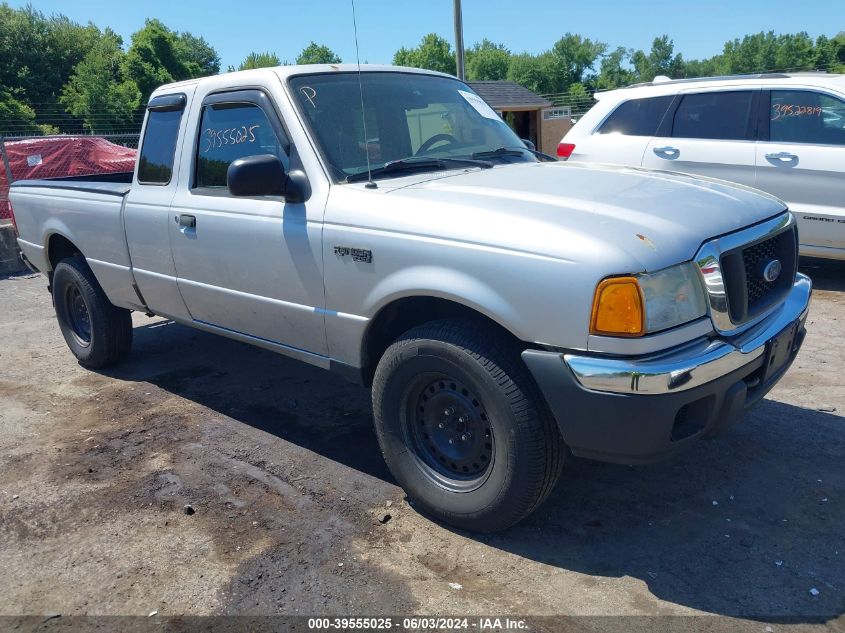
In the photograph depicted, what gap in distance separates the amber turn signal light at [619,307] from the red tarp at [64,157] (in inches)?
470

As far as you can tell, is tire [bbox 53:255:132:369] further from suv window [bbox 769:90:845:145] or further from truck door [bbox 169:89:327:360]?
suv window [bbox 769:90:845:145]

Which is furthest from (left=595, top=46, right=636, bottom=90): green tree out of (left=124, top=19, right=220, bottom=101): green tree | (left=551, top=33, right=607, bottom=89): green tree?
(left=124, top=19, right=220, bottom=101): green tree

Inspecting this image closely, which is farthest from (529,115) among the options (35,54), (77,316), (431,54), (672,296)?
(431,54)

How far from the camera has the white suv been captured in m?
6.69

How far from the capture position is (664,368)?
8.73ft

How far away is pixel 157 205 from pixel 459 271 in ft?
7.91

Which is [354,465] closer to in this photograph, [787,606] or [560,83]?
[787,606]

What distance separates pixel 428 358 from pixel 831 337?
3.95 metres

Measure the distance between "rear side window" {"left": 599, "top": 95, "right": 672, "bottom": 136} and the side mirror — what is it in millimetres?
5161

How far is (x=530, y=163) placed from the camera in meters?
4.18

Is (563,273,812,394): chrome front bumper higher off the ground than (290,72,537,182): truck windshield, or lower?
lower

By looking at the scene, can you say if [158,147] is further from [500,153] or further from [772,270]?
[772,270]

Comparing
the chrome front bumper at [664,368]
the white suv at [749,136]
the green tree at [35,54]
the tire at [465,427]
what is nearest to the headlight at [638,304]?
the chrome front bumper at [664,368]

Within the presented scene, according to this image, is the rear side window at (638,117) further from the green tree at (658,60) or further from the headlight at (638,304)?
the green tree at (658,60)
